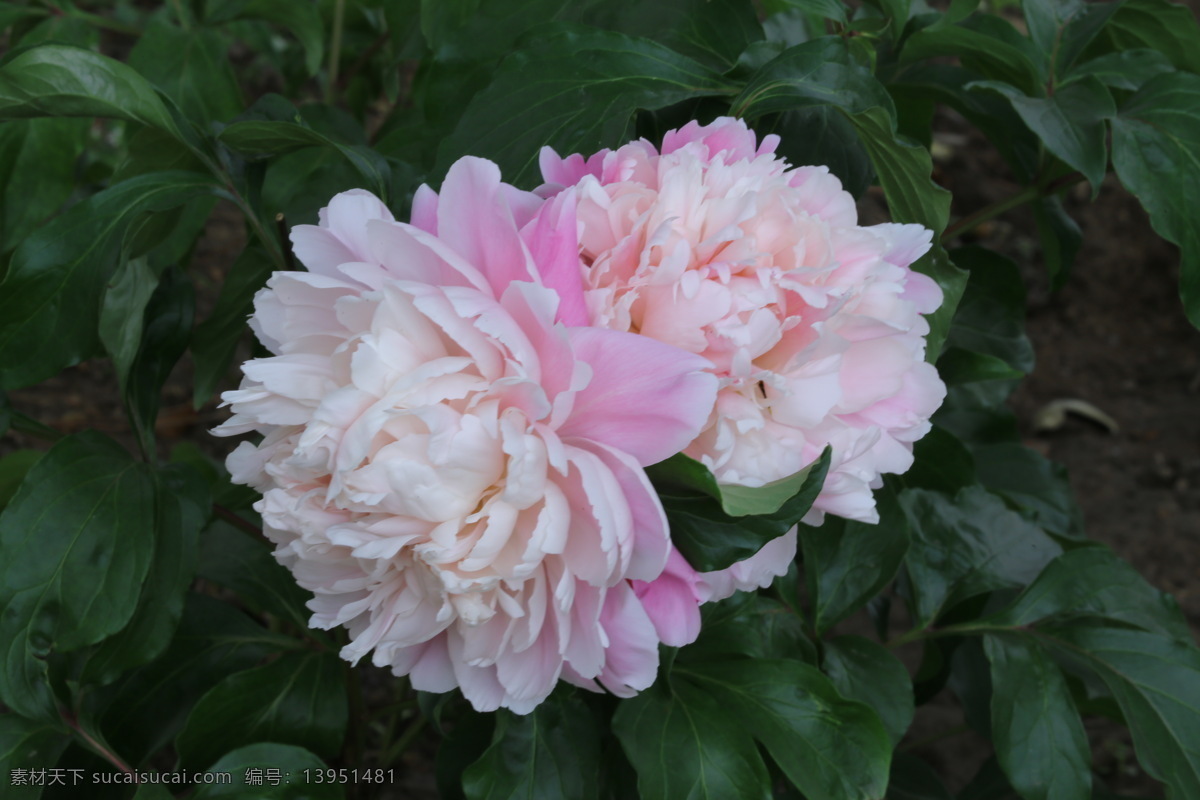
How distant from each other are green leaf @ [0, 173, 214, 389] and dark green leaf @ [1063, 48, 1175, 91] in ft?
2.40

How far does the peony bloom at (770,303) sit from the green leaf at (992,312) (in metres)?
0.59

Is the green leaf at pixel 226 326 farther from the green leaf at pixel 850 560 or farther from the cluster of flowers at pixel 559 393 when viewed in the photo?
the green leaf at pixel 850 560

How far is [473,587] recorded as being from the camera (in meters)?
0.49

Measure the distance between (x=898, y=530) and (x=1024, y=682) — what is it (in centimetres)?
15

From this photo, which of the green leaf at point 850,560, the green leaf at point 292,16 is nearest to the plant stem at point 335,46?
the green leaf at point 292,16

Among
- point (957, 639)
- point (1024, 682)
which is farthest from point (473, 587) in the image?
point (957, 639)

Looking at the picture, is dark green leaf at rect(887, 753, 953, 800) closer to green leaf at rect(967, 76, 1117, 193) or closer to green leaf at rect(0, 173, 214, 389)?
green leaf at rect(967, 76, 1117, 193)

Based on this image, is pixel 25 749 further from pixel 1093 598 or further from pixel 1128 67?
pixel 1128 67

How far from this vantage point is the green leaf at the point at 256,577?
935 millimetres

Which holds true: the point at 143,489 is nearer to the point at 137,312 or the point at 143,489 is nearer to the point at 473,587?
the point at 137,312

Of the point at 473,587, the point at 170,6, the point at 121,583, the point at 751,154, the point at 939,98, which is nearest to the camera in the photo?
the point at 473,587

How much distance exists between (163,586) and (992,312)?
2.78 feet

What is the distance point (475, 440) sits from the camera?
0.47 m

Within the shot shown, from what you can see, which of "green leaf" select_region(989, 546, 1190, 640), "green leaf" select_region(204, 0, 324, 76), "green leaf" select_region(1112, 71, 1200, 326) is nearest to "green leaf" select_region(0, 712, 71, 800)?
"green leaf" select_region(204, 0, 324, 76)
